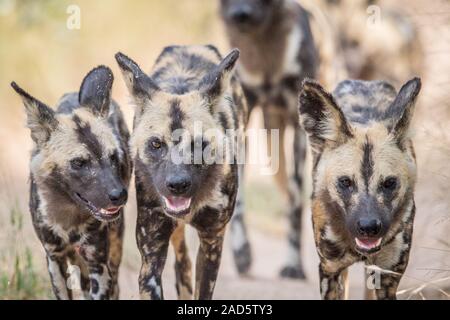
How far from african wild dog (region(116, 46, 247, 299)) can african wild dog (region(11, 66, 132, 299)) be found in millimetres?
189

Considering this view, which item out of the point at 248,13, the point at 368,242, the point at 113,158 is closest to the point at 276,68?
the point at 248,13

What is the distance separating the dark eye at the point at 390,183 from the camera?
17.0 feet

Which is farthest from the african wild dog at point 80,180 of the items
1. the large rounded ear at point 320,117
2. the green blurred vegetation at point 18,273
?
the large rounded ear at point 320,117

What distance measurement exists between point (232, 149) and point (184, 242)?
98cm

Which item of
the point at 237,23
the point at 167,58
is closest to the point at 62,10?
the point at 237,23

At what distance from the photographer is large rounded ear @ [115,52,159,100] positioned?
5527 millimetres

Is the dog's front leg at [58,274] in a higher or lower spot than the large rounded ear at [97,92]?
lower

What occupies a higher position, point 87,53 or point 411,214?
point 87,53

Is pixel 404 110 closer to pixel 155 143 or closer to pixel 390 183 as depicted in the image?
pixel 390 183

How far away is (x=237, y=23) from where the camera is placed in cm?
819

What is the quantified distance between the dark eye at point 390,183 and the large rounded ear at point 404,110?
275mm

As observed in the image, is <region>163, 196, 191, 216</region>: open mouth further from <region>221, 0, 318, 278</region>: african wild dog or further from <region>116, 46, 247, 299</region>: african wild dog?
<region>221, 0, 318, 278</region>: african wild dog

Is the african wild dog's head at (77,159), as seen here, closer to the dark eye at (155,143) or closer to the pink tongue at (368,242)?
the dark eye at (155,143)
